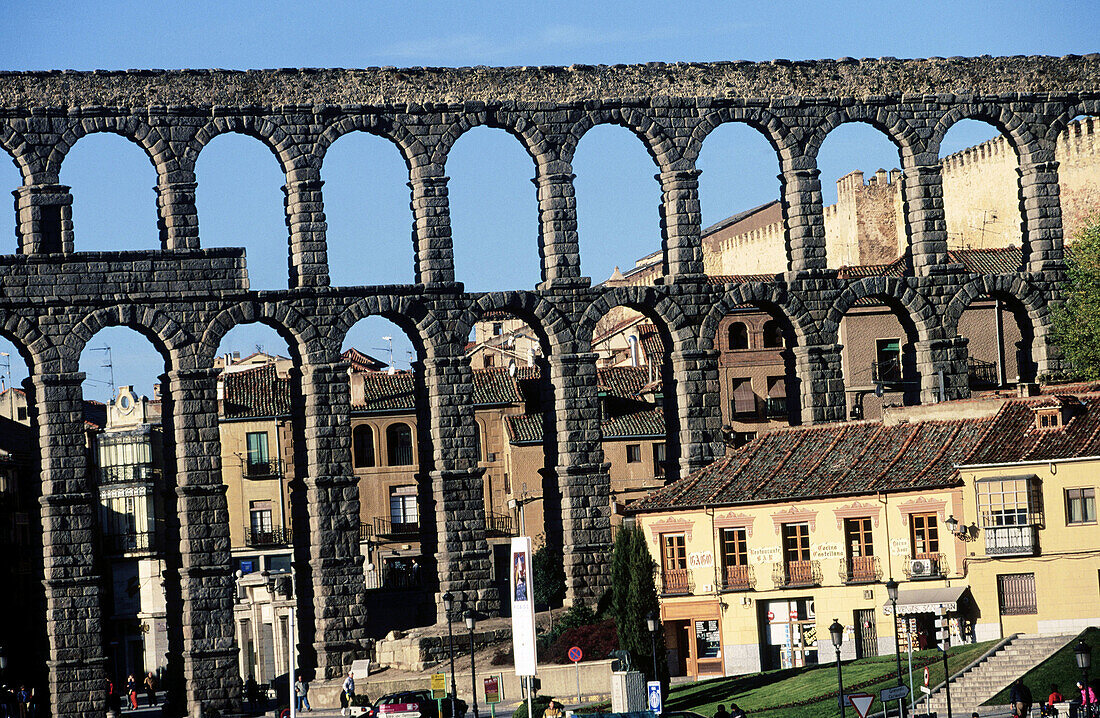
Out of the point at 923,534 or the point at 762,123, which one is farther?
the point at 762,123

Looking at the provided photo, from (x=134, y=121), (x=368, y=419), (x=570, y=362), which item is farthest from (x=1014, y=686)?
(x=368, y=419)

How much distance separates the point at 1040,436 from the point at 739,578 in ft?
35.5

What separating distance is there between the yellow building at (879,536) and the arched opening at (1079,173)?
89.5ft

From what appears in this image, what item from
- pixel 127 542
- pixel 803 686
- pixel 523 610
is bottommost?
pixel 803 686

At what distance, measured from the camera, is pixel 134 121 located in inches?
2744

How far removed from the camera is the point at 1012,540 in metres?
60.2

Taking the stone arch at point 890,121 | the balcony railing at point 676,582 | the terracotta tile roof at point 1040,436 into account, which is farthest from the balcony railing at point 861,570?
the stone arch at point 890,121

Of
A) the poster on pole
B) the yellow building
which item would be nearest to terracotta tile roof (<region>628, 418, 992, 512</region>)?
the yellow building

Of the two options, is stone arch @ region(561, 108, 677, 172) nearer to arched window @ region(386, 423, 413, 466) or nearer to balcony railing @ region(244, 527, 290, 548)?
arched window @ region(386, 423, 413, 466)

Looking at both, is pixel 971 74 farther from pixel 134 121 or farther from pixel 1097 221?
pixel 134 121

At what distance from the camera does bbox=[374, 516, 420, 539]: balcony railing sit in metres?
95.3

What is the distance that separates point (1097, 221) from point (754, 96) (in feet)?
70.6

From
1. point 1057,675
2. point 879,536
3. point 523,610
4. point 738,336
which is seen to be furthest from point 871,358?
point 523,610

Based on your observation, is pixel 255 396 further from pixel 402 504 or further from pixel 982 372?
pixel 982 372
